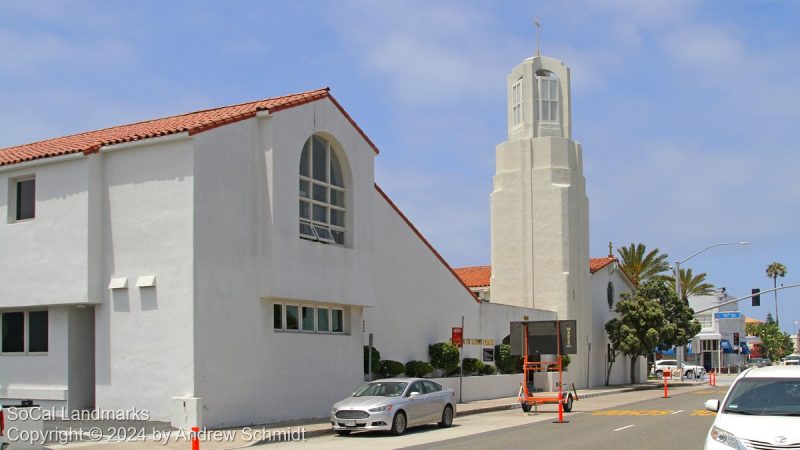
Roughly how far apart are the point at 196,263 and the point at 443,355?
13488 millimetres

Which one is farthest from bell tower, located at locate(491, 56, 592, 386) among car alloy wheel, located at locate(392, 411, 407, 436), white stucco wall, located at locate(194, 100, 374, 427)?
car alloy wheel, located at locate(392, 411, 407, 436)

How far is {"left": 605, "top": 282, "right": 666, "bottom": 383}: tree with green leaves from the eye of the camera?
4706cm

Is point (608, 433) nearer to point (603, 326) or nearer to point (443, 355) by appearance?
point (443, 355)

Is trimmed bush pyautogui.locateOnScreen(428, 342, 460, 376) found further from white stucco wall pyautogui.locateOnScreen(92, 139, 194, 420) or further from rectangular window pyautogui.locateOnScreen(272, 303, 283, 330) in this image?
white stucco wall pyautogui.locateOnScreen(92, 139, 194, 420)

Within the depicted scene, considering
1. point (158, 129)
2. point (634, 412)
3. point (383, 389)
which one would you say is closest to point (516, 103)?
point (634, 412)

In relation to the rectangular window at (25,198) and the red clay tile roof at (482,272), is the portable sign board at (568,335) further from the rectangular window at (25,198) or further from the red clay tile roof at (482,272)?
the red clay tile roof at (482,272)

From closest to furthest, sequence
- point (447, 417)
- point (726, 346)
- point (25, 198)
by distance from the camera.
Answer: point (447, 417) → point (25, 198) → point (726, 346)

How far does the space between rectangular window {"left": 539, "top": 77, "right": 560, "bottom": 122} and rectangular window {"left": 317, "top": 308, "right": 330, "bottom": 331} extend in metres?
23.6

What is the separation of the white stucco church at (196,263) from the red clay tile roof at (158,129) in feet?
0.26

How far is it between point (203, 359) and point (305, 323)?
4.57 meters

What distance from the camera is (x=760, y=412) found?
36.4ft

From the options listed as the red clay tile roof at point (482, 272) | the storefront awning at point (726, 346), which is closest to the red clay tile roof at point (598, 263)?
the red clay tile roof at point (482, 272)

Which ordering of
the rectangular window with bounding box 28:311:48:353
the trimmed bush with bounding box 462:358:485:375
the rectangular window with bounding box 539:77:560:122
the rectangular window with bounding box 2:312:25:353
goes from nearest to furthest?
the rectangular window with bounding box 28:311:48:353 < the rectangular window with bounding box 2:312:25:353 < the trimmed bush with bounding box 462:358:485:375 < the rectangular window with bounding box 539:77:560:122

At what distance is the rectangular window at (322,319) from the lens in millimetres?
25320
